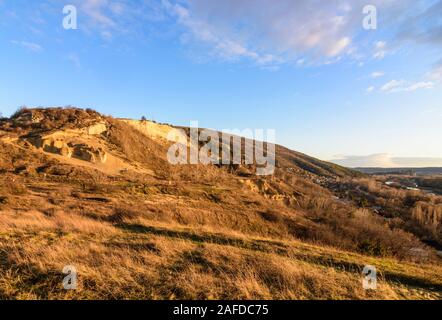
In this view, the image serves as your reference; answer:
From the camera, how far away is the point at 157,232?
11.2 m

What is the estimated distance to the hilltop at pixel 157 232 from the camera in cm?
555

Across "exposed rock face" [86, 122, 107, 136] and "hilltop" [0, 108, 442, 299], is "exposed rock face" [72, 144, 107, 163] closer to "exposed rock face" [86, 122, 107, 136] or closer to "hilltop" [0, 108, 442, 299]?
"hilltop" [0, 108, 442, 299]

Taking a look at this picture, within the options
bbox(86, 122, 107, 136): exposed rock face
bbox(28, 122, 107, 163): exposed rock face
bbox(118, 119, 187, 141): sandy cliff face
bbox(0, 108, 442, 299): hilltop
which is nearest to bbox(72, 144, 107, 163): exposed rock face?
bbox(28, 122, 107, 163): exposed rock face

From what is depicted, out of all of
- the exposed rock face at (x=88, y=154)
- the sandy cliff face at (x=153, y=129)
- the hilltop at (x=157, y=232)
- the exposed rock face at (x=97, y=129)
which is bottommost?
the hilltop at (x=157, y=232)

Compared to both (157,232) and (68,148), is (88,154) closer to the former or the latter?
(68,148)

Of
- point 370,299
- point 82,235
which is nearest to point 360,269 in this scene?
point 370,299

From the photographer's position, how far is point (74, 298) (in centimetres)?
489

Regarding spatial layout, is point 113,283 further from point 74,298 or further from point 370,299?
point 370,299

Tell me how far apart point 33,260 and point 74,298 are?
2172 millimetres

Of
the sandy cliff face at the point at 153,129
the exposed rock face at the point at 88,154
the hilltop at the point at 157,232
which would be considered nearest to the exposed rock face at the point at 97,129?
the hilltop at the point at 157,232

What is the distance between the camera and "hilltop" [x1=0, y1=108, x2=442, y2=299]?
18.2 feet

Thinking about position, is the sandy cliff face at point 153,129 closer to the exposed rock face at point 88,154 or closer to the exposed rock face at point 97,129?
the exposed rock face at point 97,129
